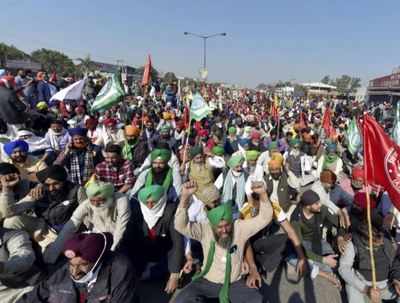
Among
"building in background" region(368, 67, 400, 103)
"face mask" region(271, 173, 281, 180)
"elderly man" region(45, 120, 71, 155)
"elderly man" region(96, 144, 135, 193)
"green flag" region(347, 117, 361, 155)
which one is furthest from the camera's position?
→ "building in background" region(368, 67, 400, 103)

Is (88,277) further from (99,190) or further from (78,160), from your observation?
(78,160)

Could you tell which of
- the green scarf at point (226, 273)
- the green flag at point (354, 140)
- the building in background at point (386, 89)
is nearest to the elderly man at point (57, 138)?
the green scarf at point (226, 273)

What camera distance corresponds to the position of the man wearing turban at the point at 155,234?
353 cm

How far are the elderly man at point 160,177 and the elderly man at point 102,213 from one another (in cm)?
80

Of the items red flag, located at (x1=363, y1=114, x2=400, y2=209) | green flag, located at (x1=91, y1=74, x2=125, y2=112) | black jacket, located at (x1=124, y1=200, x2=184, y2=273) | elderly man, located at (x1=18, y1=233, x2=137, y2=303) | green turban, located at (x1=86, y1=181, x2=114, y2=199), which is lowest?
black jacket, located at (x1=124, y1=200, x2=184, y2=273)

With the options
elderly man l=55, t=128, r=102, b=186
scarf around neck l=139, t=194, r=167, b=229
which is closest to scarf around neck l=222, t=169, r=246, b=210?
scarf around neck l=139, t=194, r=167, b=229

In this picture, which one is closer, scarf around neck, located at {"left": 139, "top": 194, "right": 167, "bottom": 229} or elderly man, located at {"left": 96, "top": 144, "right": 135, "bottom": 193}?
scarf around neck, located at {"left": 139, "top": 194, "right": 167, "bottom": 229}

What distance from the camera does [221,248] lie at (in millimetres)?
3057

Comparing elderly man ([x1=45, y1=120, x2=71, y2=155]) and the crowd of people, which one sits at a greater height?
elderly man ([x1=45, y1=120, x2=71, y2=155])

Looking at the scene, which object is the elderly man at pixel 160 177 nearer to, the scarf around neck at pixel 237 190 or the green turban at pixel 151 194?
the green turban at pixel 151 194

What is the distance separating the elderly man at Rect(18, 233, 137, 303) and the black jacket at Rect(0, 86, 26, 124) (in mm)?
5014

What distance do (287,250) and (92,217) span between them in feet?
→ 7.48

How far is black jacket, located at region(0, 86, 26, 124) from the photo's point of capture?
6.59m

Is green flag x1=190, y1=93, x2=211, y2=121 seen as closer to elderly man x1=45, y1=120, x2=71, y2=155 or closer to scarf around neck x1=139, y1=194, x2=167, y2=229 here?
elderly man x1=45, y1=120, x2=71, y2=155
